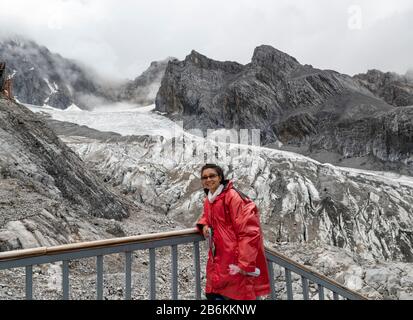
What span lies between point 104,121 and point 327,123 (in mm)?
40176

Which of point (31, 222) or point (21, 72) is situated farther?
point (21, 72)

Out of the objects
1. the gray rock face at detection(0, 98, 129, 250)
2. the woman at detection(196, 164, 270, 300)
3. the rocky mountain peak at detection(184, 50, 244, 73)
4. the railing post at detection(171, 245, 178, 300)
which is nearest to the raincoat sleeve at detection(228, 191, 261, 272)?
the woman at detection(196, 164, 270, 300)

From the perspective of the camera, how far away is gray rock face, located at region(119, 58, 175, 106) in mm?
176625

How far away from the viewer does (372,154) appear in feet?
219

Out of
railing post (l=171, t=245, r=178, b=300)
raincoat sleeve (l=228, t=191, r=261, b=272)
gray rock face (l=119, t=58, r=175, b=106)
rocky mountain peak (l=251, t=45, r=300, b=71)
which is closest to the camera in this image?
raincoat sleeve (l=228, t=191, r=261, b=272)

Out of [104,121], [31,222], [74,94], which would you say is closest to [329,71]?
[104,121]

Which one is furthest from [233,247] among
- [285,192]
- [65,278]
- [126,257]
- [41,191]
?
[285,192]

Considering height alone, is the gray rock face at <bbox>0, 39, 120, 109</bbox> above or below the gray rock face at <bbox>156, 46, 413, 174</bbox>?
above

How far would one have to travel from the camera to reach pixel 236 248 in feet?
15.1

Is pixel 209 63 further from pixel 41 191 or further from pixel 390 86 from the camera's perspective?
pixel 41 191

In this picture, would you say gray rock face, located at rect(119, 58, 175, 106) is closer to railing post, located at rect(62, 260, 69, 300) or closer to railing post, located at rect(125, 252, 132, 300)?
railing post, located at rect(125, 252, 132, 300)

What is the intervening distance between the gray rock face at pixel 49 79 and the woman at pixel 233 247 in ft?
527

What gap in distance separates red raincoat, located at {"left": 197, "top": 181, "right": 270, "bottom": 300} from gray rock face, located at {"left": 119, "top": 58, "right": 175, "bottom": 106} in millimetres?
170183
